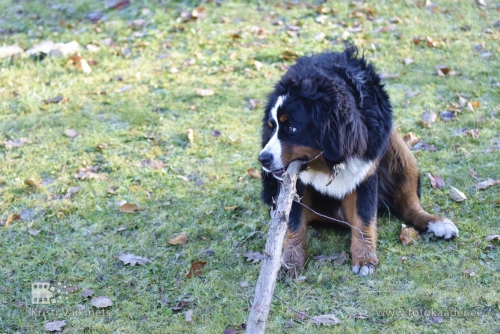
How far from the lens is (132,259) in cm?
467

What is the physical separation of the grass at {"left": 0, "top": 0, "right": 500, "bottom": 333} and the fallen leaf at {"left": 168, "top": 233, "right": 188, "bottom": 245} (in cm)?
5

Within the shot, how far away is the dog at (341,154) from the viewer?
4.17 m

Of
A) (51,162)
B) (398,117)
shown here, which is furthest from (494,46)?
(51,162)

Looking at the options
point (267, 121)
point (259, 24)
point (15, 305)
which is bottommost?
point (259, 24)

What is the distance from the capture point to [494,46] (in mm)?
8352

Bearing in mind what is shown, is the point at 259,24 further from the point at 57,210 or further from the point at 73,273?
the point at 73,273

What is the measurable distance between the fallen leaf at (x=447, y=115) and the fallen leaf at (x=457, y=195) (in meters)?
1.58

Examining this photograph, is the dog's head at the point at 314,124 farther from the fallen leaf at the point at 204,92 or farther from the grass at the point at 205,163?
the fallen leaf at the point at 204,92

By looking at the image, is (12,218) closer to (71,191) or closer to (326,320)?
(71,191)

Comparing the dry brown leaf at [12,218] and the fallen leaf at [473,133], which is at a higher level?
the dry brown leaf at [12,218]

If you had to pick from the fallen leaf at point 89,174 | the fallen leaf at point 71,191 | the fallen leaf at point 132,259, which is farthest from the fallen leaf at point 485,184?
the fallen leaf at point 71,191

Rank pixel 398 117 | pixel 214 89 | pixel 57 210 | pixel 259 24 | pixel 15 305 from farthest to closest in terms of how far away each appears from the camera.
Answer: pixel 259 24, pixel 214 89, pixel 398 117, pixel 57 210, pixel 15 305

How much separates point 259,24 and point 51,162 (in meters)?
4.75

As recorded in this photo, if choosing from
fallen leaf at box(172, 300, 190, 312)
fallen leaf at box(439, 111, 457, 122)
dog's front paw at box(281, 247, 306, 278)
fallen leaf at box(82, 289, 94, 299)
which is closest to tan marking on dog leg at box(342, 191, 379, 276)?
dog's front paw at box(281, 247, 306, 278)
